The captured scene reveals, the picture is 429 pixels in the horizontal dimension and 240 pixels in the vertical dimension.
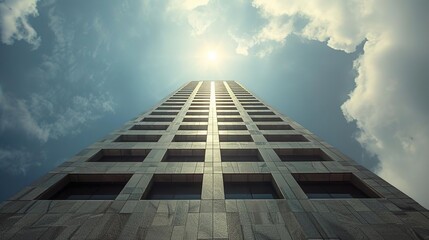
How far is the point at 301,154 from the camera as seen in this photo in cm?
2008

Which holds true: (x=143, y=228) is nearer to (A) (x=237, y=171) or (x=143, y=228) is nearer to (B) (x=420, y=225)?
(A) (x=237, y=171)

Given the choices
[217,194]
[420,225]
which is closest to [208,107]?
[217,194]

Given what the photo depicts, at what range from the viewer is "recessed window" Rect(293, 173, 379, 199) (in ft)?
49.3

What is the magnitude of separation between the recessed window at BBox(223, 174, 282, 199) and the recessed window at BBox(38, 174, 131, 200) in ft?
22.9

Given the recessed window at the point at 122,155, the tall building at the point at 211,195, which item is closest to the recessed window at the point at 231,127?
the tall building at the point at 211,195

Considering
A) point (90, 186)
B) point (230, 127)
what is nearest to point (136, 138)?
point (90, 186)

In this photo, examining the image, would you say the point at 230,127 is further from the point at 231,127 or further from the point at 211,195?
the point at 211,195

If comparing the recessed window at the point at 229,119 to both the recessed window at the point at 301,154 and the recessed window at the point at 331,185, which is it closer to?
the recessed window at the point at 301,154

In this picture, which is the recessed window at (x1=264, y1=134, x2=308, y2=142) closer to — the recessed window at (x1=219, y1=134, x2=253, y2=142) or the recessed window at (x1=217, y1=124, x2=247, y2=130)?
the recessed window at (x1=219, y1=134, x2=253, y2=142)

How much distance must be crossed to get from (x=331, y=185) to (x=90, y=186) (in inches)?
669

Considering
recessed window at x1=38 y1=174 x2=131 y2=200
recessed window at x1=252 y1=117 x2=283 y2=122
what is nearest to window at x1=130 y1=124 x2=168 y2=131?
recessed window at x1=38 y1=174 x2=131 y2=200

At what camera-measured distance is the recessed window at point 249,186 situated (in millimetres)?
14788

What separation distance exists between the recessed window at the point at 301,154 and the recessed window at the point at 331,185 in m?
3.63

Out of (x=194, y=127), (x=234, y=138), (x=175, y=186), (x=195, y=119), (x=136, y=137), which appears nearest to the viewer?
(x=175, y=186)
